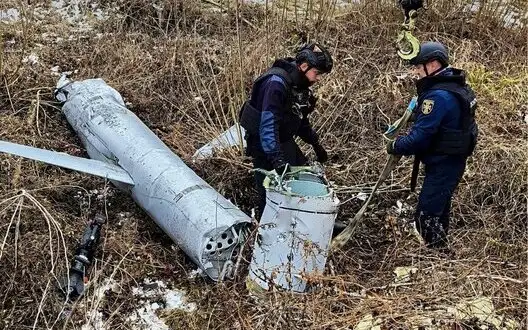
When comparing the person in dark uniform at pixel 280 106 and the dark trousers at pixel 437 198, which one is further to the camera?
the dark trousers at pixel 437 198

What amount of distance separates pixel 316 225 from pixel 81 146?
107 inches

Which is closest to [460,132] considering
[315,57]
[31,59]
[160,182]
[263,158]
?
[315,57]

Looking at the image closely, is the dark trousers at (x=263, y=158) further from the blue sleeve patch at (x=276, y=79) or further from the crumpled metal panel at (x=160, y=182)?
the blue sleeve patch at (x=276, y=79)

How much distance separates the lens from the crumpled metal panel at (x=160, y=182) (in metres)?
3.85

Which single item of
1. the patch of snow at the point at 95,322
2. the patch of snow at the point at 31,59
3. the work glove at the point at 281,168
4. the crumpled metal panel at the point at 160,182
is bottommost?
the patch of snow at the point at 31,59

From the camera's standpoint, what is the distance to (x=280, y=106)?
3.98 metres

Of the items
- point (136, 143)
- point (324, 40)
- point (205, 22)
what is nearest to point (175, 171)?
point (136, 143)

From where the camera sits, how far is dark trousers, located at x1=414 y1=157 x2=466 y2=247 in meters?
4.10

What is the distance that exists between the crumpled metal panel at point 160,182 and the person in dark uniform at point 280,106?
42 cm

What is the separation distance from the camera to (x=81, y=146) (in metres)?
5.40

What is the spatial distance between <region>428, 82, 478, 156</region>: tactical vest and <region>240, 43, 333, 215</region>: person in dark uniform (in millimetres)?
790

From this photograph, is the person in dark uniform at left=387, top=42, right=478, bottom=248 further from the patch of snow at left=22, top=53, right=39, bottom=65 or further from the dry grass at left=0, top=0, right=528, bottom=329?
the patch of snow at left=22, top=53, right=39, bottom=65

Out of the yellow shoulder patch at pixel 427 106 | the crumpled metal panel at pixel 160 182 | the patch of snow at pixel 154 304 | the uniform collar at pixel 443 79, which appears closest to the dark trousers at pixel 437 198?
the yellow shoulder patch at pixel 427 106

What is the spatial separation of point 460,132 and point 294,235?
4.28 ft
